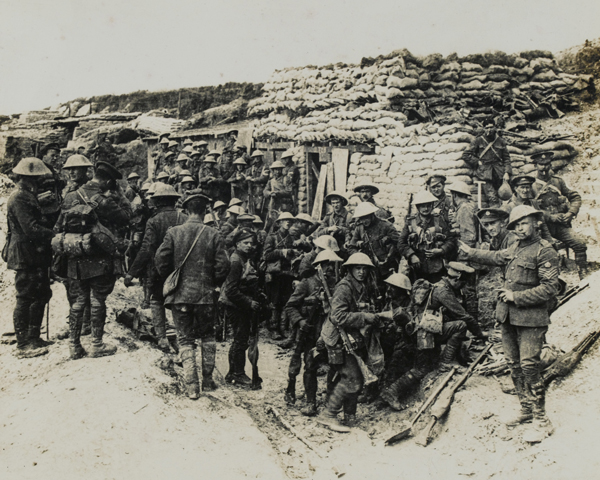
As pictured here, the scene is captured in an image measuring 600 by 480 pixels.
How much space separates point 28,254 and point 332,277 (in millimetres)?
3665

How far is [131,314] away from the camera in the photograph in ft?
23.9

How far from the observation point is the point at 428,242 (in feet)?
20.6

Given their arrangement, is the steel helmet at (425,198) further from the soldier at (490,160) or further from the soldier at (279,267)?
the soldier at (279,267)

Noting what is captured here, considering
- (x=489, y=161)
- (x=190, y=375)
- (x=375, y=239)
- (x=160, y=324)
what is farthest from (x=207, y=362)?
(x=489, y=161)

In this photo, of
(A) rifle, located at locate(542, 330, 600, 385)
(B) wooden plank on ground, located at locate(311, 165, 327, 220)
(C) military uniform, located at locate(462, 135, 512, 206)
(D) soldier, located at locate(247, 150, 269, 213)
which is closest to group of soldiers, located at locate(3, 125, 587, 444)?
(C) military uniform, located at locate(462, 135, 512, 206)

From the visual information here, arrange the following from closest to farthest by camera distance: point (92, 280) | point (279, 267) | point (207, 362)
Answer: point (207, 362), point (92, 280), point (279, 267)

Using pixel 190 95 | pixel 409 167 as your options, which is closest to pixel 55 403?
pixel 409 167

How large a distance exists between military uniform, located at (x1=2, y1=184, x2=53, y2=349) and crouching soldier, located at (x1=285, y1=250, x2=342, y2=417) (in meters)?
3.10

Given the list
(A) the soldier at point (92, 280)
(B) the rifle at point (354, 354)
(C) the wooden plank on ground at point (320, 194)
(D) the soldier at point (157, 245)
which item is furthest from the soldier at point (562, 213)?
(A) the soldier at point (92, 280)

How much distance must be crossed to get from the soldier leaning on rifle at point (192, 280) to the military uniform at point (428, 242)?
2.64m

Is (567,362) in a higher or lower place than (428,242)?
lower

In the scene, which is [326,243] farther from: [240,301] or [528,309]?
[528,309]

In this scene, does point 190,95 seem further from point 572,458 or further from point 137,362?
point 572,458

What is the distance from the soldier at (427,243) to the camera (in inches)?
246
